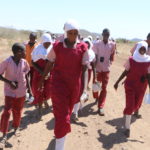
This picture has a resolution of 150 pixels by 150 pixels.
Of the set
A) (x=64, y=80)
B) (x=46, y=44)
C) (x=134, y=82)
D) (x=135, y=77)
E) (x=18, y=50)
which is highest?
(x=18, y=50)

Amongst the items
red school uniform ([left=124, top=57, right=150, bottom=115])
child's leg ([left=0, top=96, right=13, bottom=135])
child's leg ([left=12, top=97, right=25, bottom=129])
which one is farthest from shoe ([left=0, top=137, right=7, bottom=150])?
red school uniform ([left=124, top=57, right=150, bottom=115])

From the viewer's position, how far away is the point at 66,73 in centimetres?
540

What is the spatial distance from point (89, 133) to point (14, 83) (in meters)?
2.07

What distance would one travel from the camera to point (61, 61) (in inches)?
210

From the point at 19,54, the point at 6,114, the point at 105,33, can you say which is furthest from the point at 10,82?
the point at 105,33

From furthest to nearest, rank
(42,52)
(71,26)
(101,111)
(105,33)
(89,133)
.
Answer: (101,111) → (105,33) → (42,52) → (89,133) → (71,26)

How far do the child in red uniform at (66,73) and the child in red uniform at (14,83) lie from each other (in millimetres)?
673

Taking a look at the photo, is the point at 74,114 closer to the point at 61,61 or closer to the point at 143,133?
the point at 143,133

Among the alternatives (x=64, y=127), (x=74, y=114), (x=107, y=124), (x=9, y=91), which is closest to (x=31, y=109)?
(x=74, y=114)

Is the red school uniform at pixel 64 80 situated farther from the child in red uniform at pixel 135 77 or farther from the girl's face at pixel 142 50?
the girl's face at pixel 142 50

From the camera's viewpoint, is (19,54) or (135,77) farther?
(135,77)

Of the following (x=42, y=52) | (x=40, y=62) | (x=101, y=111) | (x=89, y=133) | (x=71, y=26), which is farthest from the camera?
(x=101, y=111)

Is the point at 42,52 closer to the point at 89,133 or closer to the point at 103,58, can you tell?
the point at 103,58

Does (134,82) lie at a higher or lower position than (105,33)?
lower
